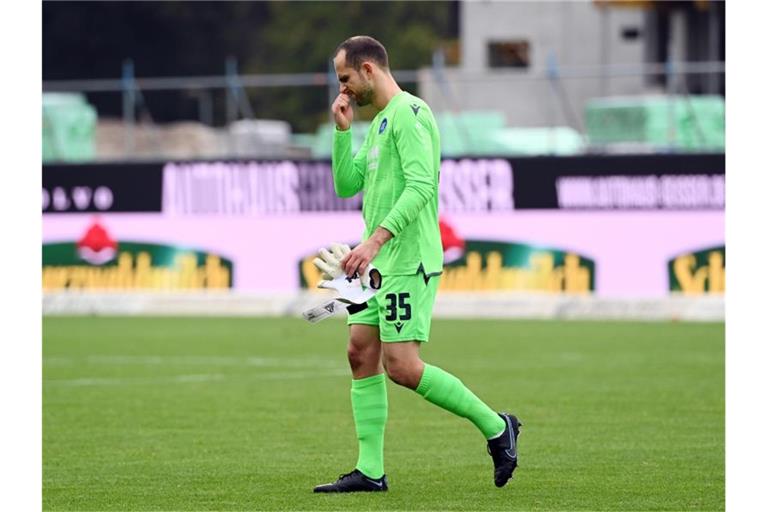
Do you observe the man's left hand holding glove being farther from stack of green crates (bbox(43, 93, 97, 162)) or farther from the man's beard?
stack of green crates (bbox(43, 93, 97, 162))

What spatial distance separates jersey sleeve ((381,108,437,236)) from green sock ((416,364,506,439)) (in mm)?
762

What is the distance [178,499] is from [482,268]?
59.7ft

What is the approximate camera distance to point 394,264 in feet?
26.9

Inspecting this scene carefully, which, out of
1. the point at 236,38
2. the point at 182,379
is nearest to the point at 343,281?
the point at 182,379

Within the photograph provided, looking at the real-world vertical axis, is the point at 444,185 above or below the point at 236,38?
below

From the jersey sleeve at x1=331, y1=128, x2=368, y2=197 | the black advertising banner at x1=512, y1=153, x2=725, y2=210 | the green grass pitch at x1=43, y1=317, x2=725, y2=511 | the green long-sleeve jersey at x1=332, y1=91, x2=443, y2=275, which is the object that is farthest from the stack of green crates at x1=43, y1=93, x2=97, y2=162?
the green long-sleeve jersey at x1=332, y1=91, x2=443, y2=275

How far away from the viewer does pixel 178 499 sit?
8070 mm

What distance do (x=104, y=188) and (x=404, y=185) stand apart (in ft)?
67.9

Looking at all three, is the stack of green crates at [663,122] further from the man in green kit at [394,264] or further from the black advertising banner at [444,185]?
the man in green kit at [394,264]

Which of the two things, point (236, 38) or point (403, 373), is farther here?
point (236, 38)

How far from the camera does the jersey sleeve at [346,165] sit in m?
8.57

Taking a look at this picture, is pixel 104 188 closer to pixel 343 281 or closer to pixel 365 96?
pixel 365 96
